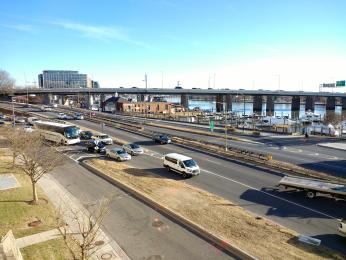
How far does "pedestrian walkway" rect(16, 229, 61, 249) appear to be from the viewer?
15430 millimetres

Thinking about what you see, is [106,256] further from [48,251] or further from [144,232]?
[144,232]

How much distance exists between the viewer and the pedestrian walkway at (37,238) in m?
15.4

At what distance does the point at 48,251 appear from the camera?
47.9ft

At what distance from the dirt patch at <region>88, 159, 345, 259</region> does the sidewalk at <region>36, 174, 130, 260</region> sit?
3180 millimetres

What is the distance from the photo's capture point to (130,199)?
22234mm

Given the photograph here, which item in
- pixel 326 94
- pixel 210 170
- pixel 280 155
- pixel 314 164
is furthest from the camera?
pixel 326 94

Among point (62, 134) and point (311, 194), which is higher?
point (62, 134)

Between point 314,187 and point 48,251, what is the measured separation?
18.7 m

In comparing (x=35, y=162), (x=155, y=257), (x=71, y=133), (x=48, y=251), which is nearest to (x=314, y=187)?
(x=155, y=257)

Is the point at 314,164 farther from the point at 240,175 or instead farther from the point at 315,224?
the point at 315,224

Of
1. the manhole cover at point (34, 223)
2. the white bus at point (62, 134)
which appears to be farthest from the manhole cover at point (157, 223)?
the white bus at point (62, 134)

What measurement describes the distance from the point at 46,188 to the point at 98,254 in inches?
472

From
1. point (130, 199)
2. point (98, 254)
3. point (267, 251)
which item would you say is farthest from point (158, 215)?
point (267, 251)

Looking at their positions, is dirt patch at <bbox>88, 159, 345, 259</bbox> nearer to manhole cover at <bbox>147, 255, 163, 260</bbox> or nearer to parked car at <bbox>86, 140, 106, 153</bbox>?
manhole cover at <bbox>147, 255, 163, 260</bbox>
